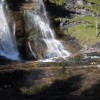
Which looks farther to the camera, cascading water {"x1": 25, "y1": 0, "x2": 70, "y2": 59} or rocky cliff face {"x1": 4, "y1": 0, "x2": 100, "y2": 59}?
rocky cliff face {"x1": 4, "y1": 0, "x2": 100, "y2": 59}

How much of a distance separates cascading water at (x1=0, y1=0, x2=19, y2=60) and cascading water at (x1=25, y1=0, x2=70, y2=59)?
441 cm

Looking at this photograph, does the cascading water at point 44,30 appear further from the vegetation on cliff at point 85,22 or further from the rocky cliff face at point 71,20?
the vegetation on cliff at point 85,22

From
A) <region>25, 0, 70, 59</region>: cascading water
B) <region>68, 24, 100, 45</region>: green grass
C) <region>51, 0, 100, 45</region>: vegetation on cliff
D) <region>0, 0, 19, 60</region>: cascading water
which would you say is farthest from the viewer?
<region>51, 0, 100, 45</region>: vegetation on cliff

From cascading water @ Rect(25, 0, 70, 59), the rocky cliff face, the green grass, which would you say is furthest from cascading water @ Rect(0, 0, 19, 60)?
the green grass

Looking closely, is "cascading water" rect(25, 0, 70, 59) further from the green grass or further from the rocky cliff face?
the green grass

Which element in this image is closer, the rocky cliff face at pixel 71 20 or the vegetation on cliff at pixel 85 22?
the rocky cliff face at pixel 71 20

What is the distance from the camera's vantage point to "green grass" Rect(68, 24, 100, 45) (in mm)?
64438

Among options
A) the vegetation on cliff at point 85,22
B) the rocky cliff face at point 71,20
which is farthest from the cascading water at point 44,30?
the vegetation on cliff at point 85,22

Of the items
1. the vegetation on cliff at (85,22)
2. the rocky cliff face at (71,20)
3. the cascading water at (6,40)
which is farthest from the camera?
the vegetation on cliff at (85,22)

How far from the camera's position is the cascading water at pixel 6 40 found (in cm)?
6094

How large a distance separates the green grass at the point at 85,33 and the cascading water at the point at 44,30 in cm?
360

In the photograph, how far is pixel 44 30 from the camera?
70250 millimetres

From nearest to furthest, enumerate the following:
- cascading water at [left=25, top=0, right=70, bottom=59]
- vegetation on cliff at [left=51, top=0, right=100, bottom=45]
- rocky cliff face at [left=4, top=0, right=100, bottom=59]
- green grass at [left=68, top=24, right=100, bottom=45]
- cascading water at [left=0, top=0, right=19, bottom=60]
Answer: cascading water at [left=0, top=0, right=19, bottom=60], cascading water at [left=25, top=0, right=70, bottom=59], rocky cliff face at [left=4, top=0, right=100, bottom=59], green grass at [left=68, top=24, right=100, bottom=45], vegetation on cliff at [left=51, top=0, right=100, bottom=45]

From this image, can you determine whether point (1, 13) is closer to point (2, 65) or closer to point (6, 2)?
point (6, 2)
